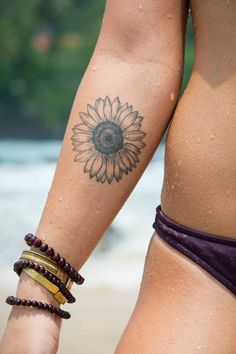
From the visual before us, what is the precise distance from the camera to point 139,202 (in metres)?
11.9

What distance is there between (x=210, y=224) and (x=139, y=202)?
10.2m

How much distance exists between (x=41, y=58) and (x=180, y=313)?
1749 cm

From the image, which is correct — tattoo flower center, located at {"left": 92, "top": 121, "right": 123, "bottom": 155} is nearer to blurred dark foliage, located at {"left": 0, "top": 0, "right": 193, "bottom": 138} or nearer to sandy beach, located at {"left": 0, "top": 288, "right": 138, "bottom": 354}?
sandy beach, located at {"left": 0, "top": 288, "right": 138, "bottom": 354}

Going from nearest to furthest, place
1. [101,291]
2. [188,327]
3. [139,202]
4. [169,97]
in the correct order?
1. [188,327]
2. [169,97]
3. [101,291]
4. [139,202]

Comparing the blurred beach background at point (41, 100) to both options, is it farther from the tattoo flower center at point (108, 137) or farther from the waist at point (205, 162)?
the waist at point (205, 162)

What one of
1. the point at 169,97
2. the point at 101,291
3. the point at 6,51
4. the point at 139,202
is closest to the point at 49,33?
the point at 6,51

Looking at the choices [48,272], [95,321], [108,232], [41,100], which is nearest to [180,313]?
[48,272]

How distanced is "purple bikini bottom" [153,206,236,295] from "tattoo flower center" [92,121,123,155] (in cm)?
21

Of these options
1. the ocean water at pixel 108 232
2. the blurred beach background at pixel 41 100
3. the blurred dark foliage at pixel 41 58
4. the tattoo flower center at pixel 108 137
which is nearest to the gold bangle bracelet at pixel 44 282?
the tattoo flower center at pixel 108 137

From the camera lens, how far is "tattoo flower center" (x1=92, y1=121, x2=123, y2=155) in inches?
69.5

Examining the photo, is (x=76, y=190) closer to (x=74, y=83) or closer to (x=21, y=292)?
(x=21, y=292)

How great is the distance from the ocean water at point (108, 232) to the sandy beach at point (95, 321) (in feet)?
1.29

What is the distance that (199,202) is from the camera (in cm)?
162

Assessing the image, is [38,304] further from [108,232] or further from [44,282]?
[108,232]
